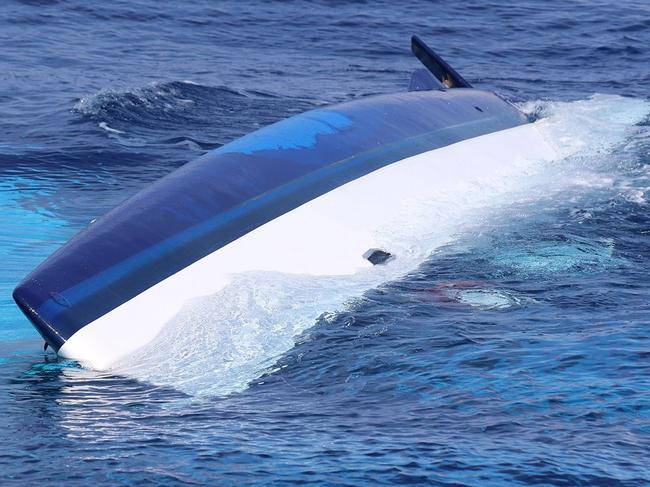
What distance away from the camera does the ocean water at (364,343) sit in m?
6.03

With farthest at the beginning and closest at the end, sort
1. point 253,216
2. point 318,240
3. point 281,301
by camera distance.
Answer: point 318,240 < point 253,216 < point 281,301

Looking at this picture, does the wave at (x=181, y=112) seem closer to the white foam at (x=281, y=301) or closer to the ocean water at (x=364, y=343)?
the ocean water at (x=364, y=343)

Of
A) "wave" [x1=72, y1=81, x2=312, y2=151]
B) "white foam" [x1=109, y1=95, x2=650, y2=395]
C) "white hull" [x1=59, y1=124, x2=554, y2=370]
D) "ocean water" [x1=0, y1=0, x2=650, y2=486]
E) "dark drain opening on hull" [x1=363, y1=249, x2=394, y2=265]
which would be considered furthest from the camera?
"wave" [x1=72, y1=81, x2=312, y2=151]

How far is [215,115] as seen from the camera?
54.9 ft

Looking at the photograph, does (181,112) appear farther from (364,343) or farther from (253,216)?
→ (364,343)

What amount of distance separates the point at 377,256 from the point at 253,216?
4.09 ft

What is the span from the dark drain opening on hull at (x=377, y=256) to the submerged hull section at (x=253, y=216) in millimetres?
65

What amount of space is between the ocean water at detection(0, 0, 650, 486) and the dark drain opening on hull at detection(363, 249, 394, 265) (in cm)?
33

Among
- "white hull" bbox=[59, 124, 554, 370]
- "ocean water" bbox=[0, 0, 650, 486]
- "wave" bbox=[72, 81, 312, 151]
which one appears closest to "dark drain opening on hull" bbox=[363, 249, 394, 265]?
"white hull" bbox=[59, 124, 554, 370]

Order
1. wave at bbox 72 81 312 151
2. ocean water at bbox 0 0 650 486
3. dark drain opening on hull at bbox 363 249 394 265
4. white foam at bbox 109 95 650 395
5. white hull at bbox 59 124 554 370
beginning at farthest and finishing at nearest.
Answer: wave at bbox 72 81 312 151 → dark drain opening on hull at bbox 363 249 394 265 → white hull at bbox 59 124 554 370 → white foam at bbox 109 95 650 395 → ocean water at bbox 0 0 650 486

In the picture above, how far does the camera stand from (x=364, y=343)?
7828mm

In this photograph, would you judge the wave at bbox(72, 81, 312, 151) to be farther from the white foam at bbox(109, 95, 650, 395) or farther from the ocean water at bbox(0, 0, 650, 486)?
the white foam at bbox(109, 95, 650, 395)

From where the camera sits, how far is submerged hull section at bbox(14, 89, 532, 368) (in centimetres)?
795

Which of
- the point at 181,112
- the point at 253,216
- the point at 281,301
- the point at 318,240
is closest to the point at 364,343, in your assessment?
the point at 281,301
